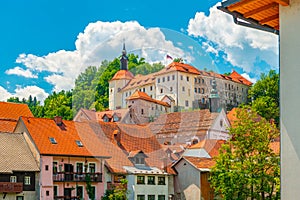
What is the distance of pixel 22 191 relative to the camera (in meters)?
37.5

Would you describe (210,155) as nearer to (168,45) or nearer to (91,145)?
(91,145)

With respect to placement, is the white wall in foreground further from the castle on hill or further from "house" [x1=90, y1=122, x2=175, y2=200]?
"house" [x1=90, y1=122, x2=175, y2=200]

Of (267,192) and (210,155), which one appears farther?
(210,155)

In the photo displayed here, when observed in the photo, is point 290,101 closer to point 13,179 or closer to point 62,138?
point 13,179

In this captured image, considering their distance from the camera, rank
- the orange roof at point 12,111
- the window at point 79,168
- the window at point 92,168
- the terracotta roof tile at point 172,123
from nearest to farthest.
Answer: the terracotta roof tile at point 172,123
the window at point 79,168
the window at point 92,168
the orange roof at point 12,111

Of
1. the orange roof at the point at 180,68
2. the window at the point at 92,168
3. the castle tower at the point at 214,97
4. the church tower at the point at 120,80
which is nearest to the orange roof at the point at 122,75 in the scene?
the church tower at the point at 120,80

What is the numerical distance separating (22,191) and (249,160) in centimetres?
1530

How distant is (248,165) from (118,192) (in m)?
10.2

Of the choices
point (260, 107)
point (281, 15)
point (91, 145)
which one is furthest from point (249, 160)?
point (260, 107)

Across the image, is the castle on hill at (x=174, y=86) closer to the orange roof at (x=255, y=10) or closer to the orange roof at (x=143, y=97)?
the orange roof at (x=143, y=97)

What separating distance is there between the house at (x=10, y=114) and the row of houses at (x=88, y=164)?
657 cm

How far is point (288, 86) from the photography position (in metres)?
5.87

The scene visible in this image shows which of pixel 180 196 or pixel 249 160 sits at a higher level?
pixel 249 160

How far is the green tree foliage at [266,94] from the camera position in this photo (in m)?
74.8
